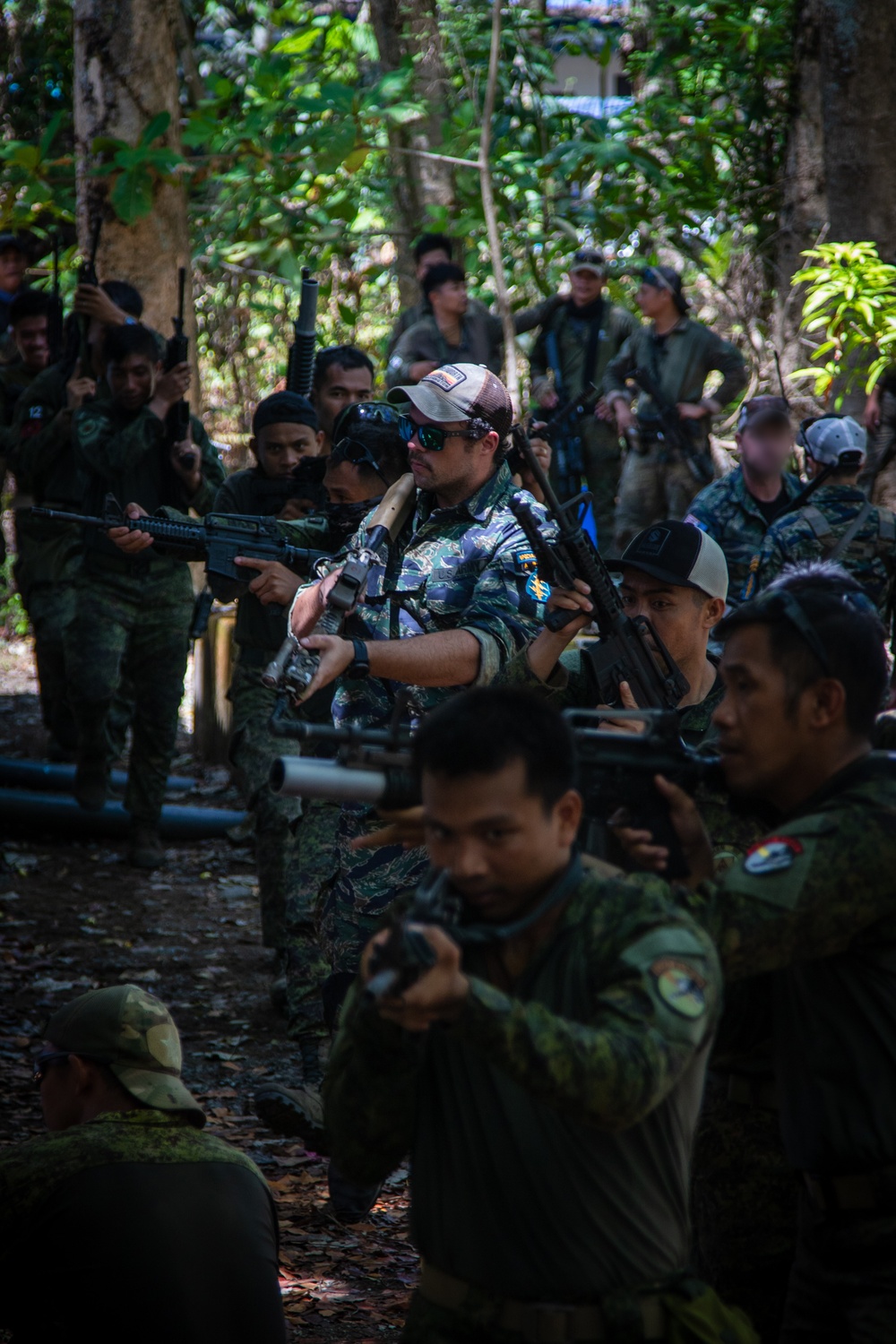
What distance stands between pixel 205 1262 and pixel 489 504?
2216 mm

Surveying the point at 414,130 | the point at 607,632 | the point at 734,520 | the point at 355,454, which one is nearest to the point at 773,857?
the point at 607,632

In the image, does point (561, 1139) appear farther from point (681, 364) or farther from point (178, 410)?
point (681, 364)

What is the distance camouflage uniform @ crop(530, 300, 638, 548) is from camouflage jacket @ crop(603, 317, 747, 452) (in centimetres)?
29

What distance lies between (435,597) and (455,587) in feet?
0.22

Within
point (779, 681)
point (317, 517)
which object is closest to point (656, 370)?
point (317, 517)

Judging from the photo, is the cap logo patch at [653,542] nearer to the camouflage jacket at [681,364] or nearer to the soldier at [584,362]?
the camouflage jacket at [681,364]

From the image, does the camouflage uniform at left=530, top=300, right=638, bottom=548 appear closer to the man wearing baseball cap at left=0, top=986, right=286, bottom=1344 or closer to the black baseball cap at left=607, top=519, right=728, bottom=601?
the black baseball cap at left=607, top=519, right=728, bottom=601

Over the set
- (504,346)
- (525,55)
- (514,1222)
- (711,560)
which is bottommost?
(514,1222)

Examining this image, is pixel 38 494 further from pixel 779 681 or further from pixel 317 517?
pixel 779 681

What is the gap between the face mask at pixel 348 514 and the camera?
525 cm

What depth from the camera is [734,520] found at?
7973mm

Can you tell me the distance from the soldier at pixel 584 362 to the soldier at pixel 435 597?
22.2ft

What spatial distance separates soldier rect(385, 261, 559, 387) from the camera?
10.4 meters

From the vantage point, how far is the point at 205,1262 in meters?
2.82
